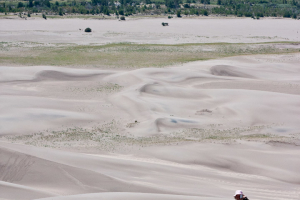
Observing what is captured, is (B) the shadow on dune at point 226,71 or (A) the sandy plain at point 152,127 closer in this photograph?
(A) the sandy plain at point 152,127

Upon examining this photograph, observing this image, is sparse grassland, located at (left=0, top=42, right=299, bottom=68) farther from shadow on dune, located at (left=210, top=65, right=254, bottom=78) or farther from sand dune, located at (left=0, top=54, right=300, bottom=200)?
shadow on dune, located at (left=210, top=65, right=254, bottom=78)

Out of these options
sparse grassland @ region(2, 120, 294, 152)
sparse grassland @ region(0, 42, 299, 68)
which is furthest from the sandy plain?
sparse grassland @ region(0, 42, 299, 68)

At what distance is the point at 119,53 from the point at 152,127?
1831cm

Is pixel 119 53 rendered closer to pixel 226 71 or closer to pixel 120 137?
pixel 226 71

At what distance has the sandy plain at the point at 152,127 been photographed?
1108cm

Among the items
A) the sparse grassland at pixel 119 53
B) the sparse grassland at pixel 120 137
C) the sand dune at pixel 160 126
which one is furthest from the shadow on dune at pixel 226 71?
the sparse grassland at pixel 120 137

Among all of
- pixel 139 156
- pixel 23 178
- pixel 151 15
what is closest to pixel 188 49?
pixel 139 156

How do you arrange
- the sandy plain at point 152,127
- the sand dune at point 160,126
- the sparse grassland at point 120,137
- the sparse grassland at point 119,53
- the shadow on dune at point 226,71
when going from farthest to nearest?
1. the sparse grassland at point 119,53
2. the shadow on dune at point 226,71
3. the sparse grassland at point 120,137
4. the sandy plain at point 152,127
5. the sand dune at point 160,126

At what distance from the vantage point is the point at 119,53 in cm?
3412

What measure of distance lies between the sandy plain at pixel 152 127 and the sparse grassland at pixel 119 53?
13.6 inches

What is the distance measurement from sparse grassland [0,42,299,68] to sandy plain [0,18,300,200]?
0.34 meters

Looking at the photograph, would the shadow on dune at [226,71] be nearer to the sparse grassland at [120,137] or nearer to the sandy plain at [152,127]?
the sandy plain at [152,127]

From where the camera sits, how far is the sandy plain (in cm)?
1108

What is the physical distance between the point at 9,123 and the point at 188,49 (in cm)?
2277
